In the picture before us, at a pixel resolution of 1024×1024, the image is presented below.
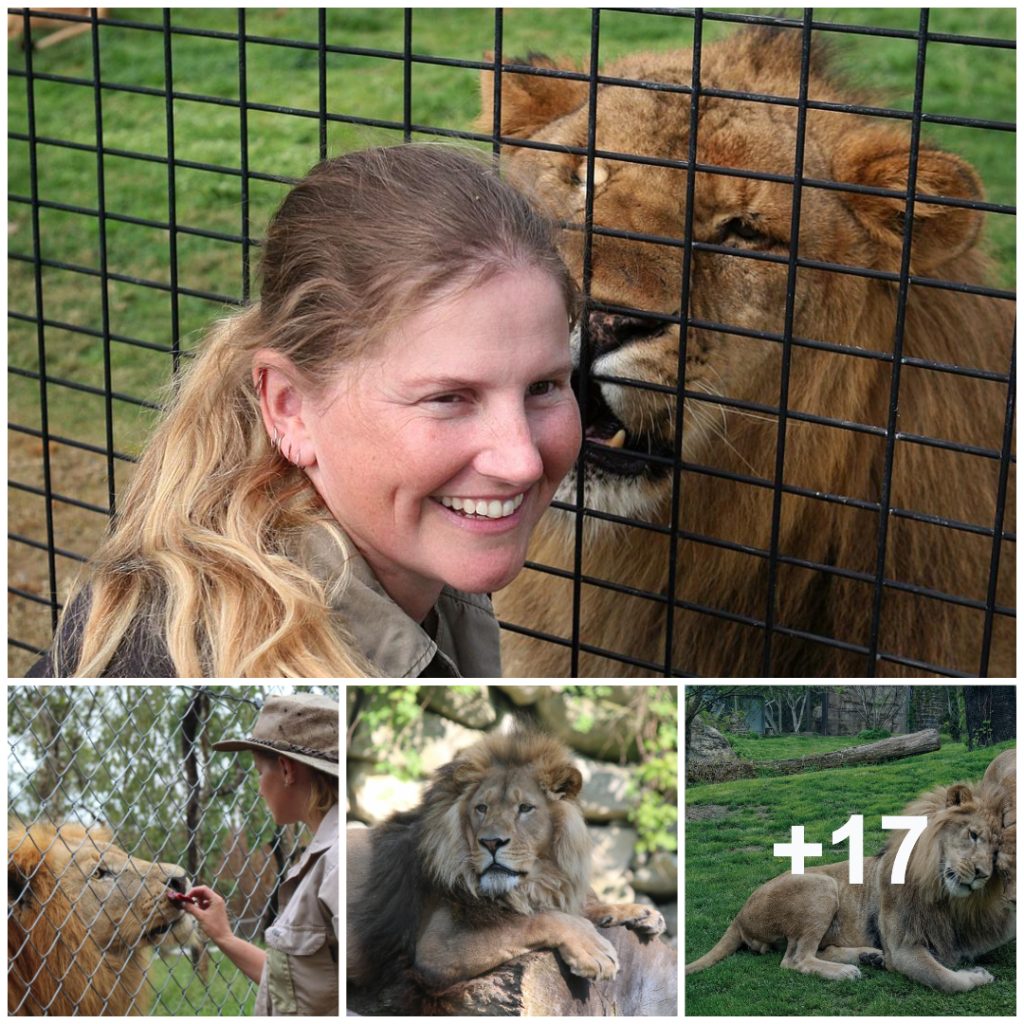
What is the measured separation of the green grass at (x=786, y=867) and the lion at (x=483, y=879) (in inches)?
4.0

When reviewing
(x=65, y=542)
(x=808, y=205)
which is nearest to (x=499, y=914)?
(x=808, y=205)

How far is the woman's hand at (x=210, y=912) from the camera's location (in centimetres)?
220

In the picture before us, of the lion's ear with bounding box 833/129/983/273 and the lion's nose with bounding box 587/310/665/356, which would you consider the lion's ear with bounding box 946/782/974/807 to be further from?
the lion's ear with bounding box 833/129/983/273

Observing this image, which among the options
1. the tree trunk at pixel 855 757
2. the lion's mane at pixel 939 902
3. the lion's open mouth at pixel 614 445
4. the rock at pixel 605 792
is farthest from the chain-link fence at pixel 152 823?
the lion's open mouth at pixel 614 445

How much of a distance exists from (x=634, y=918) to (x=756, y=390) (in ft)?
5.63

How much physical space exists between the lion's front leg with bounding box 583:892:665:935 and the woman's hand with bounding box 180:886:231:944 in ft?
1.83

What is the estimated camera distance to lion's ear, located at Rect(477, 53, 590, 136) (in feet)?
12.9

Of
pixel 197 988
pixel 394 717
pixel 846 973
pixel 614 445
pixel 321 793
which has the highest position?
pixel 614 445

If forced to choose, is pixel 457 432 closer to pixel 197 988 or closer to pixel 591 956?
pixel 591 956

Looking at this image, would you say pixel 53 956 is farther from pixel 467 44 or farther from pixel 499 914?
pixel 467 44

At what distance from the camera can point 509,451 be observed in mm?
2307

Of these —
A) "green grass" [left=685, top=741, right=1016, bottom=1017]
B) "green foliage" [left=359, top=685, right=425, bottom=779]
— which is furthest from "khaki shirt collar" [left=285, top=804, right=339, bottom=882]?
"green grass" [left=685, top=741, right=1016, bottom=1017]

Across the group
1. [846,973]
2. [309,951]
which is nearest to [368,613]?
[309,951]

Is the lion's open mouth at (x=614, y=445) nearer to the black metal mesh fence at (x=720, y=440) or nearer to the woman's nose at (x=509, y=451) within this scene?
the black metal mesh fence at (x=720, y=440)
